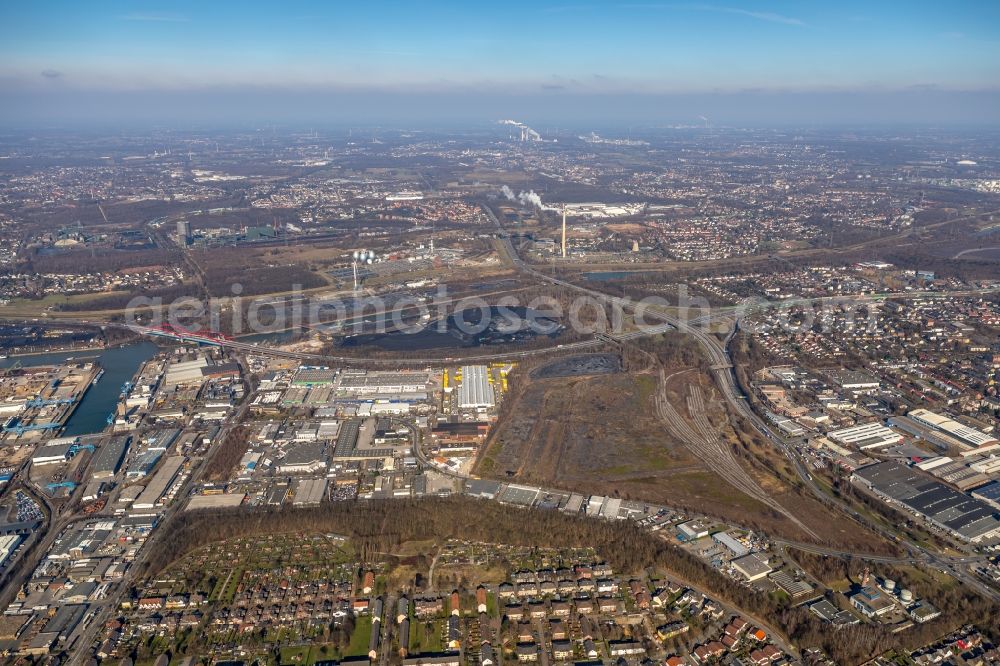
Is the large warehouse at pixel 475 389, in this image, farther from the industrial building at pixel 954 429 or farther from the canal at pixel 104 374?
the industrial building at pixel 954 429

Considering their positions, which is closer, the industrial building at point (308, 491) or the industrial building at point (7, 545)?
the industrial building at point (7, 545)

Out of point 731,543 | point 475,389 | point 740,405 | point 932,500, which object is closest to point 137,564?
point 475,389

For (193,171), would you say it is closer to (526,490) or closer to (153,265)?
(153,265)

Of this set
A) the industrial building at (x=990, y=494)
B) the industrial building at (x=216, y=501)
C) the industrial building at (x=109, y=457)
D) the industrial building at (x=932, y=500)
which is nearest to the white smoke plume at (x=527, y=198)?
the industrial building at (x=932, y=500)

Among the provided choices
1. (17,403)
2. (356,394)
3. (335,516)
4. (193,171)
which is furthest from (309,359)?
(193,171)

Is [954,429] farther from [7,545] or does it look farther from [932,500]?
[7,545]

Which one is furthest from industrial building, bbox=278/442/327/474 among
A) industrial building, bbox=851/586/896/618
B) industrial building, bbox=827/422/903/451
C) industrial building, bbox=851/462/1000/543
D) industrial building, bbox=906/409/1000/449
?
industrial building, bbox=906/409/1000/449

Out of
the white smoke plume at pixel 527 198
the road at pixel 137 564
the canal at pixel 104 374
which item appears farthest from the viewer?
the white smoke plume at pixel 527 198
